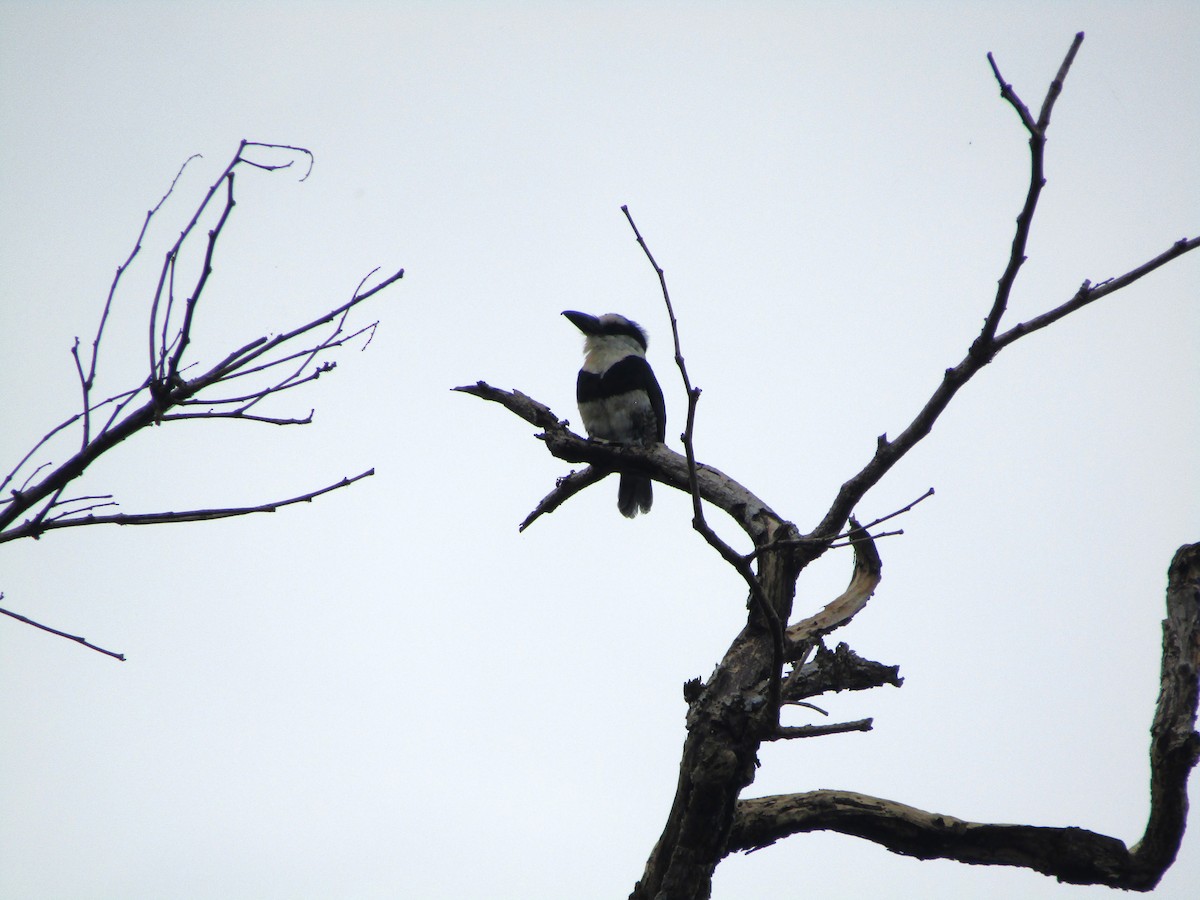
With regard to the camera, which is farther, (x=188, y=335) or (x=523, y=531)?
(x=523, y=531)

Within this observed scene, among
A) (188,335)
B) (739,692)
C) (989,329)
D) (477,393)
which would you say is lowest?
(739,692)

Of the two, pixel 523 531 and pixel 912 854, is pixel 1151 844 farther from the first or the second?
pixel 523 531

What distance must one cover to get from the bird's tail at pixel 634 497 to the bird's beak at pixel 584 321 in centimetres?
101

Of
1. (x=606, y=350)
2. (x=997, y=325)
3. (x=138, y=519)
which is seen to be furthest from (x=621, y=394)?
(x=138, y=519)

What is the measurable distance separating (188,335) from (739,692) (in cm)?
167

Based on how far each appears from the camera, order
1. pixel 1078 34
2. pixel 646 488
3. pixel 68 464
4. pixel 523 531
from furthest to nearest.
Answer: pixel 646 488
pixel 523 531
pixel 1078 34
pixel 68 464

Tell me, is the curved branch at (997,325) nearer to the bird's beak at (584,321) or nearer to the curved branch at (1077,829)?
the curved branch at (1077,829)

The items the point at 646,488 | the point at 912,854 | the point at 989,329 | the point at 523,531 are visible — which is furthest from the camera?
the point at 646,488

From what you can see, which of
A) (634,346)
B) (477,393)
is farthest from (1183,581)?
(634,346)

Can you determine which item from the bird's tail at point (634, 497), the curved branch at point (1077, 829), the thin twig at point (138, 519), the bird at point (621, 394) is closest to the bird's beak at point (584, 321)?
the bird at point (621, 394)

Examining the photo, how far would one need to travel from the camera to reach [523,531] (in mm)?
4113

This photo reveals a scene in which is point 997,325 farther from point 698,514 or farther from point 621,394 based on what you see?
point 621,394

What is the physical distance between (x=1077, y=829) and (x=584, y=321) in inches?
163

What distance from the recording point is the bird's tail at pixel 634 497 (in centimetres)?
570
